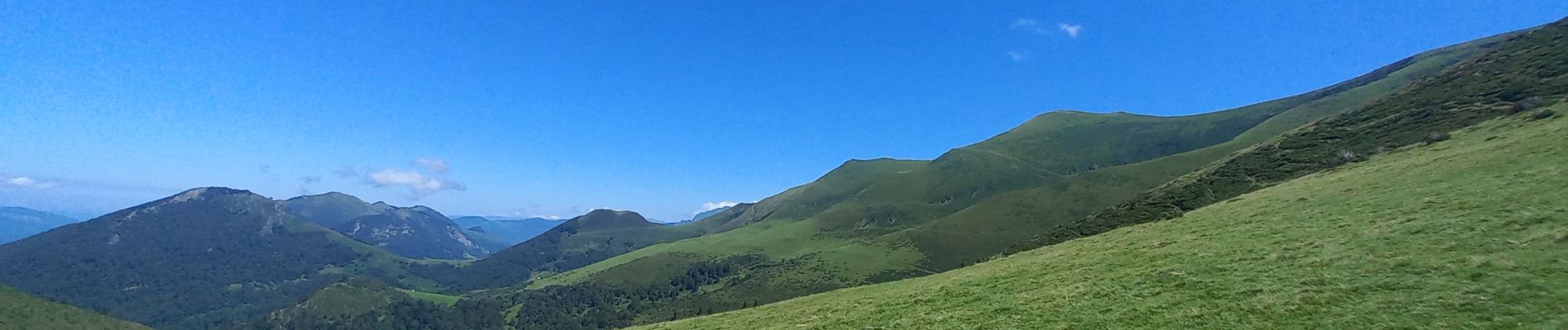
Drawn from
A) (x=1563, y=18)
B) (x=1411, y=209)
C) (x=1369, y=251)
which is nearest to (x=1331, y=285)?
(x=1369, y=251)

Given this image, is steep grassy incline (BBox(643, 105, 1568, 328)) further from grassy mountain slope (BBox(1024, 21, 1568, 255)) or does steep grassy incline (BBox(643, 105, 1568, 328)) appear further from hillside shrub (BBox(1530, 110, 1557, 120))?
grassy mountain slope (BBox(1024, 21, 1568, 255))

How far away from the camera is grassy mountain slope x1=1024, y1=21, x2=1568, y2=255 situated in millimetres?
76500

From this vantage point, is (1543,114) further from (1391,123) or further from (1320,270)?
(1320,270)

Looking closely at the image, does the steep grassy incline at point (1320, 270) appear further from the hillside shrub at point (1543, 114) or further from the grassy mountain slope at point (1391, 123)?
the grassy mountain slope at point (1391, 123)

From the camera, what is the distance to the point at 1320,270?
29.6 metres

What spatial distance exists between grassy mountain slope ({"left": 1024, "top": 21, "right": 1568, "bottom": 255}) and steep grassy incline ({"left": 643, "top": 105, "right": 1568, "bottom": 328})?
69.5 feet

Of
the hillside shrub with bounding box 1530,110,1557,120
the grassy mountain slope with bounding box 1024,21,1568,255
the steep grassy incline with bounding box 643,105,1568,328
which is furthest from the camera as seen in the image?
the grassy mountain slope with bounding box 1024,21,1568,255

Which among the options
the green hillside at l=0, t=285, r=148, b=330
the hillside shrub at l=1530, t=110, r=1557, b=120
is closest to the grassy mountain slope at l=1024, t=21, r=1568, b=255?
the hillside shrub at l=1530, t=110, r=1557, b=120

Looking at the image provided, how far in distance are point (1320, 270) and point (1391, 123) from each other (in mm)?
89403

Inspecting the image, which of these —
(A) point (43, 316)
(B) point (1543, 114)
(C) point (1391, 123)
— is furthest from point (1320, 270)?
(A) point (43, 316)

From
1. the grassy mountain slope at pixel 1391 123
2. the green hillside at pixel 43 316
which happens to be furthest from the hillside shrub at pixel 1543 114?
the green hillside at pixel 43 316

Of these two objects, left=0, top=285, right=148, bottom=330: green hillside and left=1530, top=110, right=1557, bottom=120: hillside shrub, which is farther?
left=0, top=285, right=148, bottom=330: green hillside

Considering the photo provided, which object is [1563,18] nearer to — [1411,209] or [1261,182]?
[1261,182]

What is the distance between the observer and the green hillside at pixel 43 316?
100625mm
